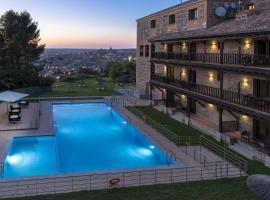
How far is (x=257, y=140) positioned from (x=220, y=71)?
4866 millimetres

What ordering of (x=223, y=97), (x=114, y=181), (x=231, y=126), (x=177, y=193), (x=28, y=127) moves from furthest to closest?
(x=28, y=127) < (x=231, y=126) < (x=223, y=97) < (x=114, y=181) < (x=177, y=193)

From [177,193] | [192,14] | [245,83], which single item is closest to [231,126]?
[245,83]

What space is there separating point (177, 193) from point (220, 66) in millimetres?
11298

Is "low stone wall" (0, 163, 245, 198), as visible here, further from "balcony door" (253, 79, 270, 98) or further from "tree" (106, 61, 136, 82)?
"tree" (106, 61, 136, 82)

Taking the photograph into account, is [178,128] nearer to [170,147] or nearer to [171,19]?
[170,147]

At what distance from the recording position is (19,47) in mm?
52344

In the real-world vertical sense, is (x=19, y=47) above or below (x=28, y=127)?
above

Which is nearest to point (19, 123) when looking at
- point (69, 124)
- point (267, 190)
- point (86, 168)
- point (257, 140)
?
point (69, 124)

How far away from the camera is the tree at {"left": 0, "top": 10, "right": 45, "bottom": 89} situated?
50250mm

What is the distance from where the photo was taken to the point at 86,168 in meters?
20.7

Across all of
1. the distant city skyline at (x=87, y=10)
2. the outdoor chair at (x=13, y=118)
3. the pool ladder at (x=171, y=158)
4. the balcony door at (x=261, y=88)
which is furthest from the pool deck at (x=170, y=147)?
the distant city skyline at (x=87, y=10)

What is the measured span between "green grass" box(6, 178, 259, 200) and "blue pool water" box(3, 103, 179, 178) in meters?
4.17

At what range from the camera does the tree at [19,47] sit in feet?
165

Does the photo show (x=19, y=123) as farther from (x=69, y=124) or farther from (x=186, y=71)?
(x=186, y=71)
